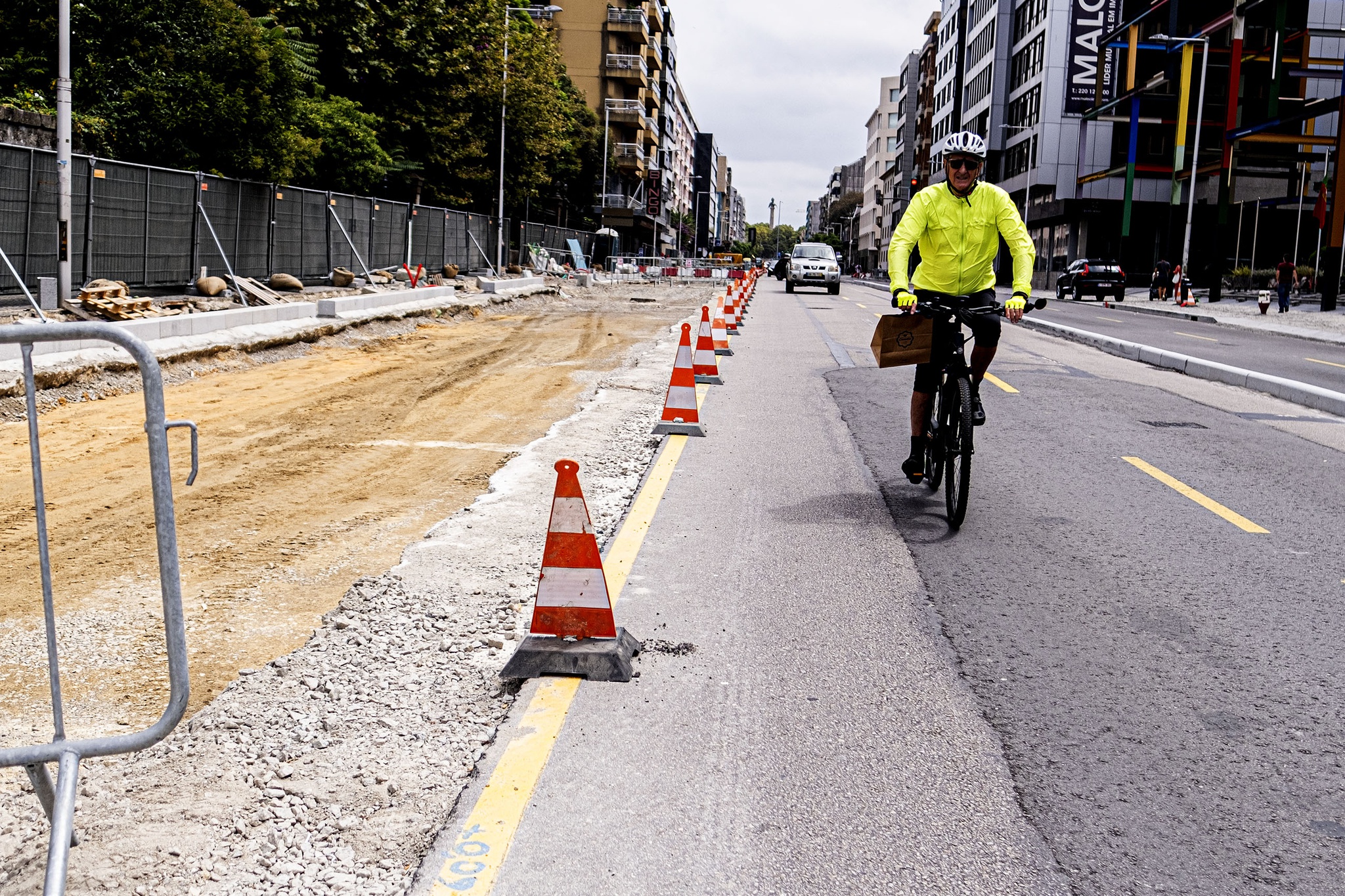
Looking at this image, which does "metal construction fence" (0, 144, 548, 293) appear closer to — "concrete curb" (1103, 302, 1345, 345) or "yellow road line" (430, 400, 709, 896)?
"yellow road line" (430, 400, 709, 896)

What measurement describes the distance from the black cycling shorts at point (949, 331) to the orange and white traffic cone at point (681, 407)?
2.73 m

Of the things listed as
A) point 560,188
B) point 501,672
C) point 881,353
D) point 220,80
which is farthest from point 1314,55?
point 501,672

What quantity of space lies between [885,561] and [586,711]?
2415mm

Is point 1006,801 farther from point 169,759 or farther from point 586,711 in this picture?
point 169,759

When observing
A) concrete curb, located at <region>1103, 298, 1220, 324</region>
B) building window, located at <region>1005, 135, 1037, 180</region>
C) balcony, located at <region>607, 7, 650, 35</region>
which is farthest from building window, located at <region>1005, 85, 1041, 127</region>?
concrete curb, located at <region>1103, 298, 1220, 324</region>

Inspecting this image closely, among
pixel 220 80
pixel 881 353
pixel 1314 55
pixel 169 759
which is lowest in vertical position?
pixel 169 759

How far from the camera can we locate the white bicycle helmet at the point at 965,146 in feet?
21.7

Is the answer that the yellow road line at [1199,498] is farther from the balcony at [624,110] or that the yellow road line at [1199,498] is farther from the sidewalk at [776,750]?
the balcony at [624,110]

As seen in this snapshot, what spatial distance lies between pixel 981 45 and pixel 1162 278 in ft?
155

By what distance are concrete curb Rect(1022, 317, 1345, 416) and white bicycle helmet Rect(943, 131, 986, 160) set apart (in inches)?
296

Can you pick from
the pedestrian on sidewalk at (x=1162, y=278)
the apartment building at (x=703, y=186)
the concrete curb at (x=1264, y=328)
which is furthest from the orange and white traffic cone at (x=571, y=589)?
the apartment building at (x=703, y=186)

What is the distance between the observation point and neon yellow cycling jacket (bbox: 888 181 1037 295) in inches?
270

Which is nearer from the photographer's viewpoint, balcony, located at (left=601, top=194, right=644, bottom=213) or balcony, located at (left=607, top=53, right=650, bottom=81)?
balcony, located at (left=607, top=53, right=650, bottom=81)

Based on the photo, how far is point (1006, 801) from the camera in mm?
3340
